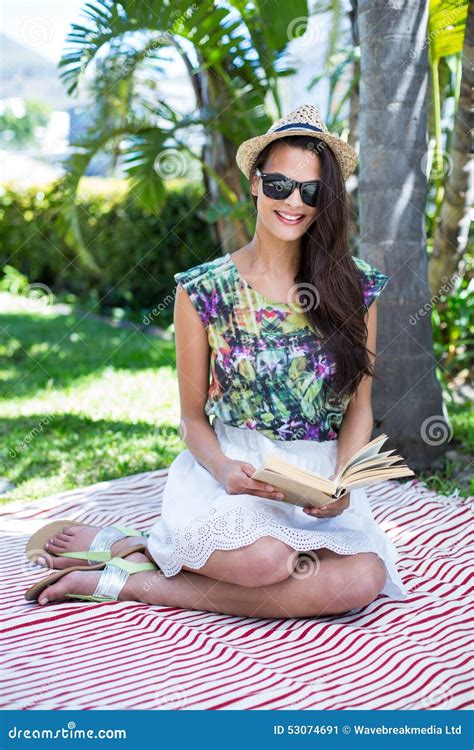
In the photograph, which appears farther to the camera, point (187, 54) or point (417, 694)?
point (187, 54)

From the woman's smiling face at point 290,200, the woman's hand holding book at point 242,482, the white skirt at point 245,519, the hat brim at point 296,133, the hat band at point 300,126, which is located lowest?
the white skirt at point 245,519

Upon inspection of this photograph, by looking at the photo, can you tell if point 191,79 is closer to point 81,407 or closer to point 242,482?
point 81,407

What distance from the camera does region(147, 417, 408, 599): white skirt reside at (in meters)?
2.53

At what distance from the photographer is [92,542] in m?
3.02

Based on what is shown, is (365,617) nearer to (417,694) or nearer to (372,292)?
(417,694)

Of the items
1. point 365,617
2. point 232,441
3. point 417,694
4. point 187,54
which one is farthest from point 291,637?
point 187,54

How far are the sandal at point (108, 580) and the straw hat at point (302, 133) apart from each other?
1414mm

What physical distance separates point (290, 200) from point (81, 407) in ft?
10.6

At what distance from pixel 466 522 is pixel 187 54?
3.87 m

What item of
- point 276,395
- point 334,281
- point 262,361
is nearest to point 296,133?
point 334,281

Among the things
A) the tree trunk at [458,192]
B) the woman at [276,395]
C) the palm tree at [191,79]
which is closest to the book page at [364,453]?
the woman at [276,395]

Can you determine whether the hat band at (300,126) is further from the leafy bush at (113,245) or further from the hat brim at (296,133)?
the leafy bush at (113,245)

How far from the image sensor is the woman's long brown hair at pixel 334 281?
279cm
